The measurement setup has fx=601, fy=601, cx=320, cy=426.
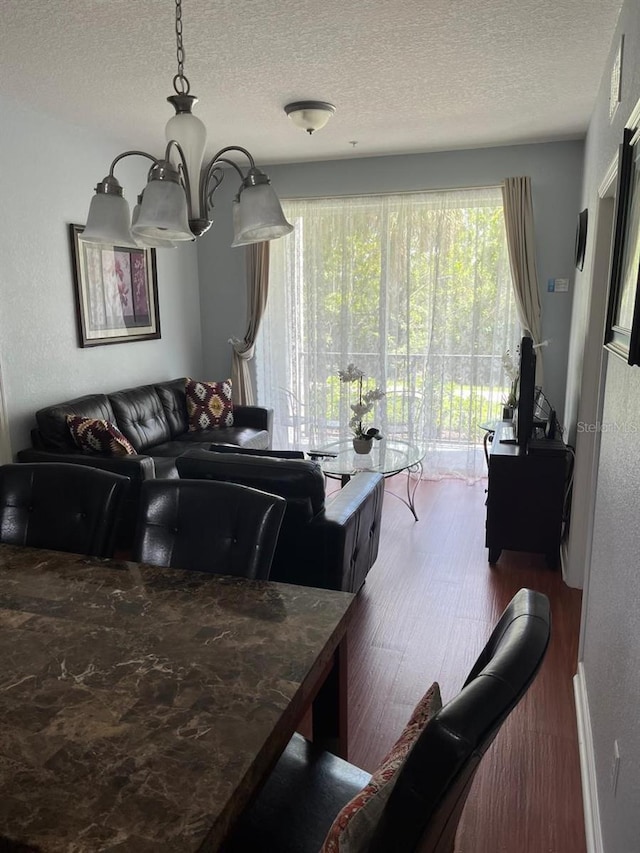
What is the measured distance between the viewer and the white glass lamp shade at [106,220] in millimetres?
1767

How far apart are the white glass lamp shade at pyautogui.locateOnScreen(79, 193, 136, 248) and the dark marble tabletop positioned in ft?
3.13

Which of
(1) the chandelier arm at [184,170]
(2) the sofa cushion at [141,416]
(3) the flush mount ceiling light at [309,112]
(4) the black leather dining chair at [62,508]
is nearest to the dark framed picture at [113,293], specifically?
(2) the sofa cushion at [141,416]

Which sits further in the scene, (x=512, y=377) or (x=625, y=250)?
(x=512, y=377)

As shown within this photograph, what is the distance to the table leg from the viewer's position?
1.49 metres

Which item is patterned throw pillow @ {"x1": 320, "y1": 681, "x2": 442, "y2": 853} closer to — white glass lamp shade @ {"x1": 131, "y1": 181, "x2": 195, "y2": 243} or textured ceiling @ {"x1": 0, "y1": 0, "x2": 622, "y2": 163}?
white glass lamp shade @ {"x1": 131, "y1": 181, "x2": 195, "y2": 243}

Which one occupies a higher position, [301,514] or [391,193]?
[391,193]

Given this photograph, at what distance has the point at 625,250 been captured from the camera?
1715 mm

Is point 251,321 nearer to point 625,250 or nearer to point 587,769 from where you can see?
point 625,250

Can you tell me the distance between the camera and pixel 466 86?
11.2 feet

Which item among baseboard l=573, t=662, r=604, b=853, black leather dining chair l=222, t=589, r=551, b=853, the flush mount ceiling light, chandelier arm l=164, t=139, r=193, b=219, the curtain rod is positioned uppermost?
the flush mount ceiling light

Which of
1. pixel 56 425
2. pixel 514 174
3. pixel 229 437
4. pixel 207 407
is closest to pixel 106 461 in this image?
pixel 56 425

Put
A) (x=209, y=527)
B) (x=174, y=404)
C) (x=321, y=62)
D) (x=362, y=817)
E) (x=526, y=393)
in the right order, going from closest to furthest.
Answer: (x=362, y=817)
(x=209, y=527)
(x=321, y=62)
(x=526, y=393)
(x=174, y=404)

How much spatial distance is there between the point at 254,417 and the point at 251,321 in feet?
3.59

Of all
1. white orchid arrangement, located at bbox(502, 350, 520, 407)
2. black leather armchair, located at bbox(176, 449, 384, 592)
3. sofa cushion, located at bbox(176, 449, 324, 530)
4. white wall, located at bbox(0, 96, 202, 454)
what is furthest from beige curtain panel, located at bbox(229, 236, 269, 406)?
sofa cushion, located at bbox(176, 449, 324, 530)
